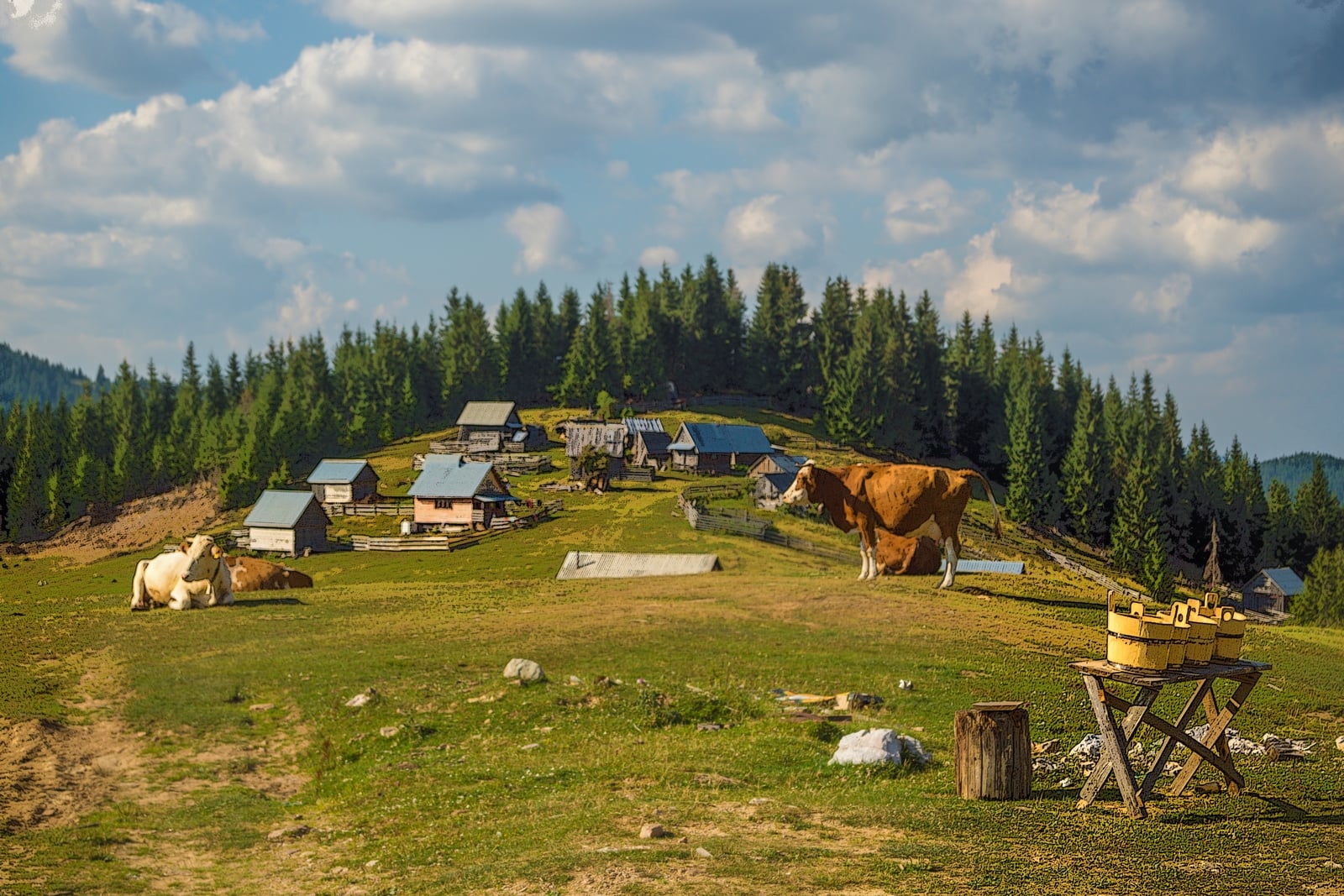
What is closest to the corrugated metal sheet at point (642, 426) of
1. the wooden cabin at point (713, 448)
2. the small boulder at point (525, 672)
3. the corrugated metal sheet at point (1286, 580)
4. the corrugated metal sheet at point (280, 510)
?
the wooden cabin at point (713, 448)

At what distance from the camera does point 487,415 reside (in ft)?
396

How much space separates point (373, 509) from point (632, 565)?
47.7m

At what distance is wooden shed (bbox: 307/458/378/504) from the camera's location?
3647 inches

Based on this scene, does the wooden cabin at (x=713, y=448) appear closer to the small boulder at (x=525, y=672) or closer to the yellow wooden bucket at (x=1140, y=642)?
the small boulder at (x=525, y=672)

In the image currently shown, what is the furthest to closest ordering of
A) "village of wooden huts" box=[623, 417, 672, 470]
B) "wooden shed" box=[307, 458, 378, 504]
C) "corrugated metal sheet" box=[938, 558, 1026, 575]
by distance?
1. "village of wooden huts" box=[623, 417, 672, 470]
2. "wooden shed" box=[307, 458, 378, 504]
3. "corrugated metal sheet" box=[938, 558, 1026, 575]

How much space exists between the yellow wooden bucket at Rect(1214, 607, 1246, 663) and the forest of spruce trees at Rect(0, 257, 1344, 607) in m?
90.1

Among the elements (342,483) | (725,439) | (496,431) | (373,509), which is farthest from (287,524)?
(496,431)

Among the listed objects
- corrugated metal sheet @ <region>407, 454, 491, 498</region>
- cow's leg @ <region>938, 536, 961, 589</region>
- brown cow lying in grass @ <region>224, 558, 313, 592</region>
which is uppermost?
Answer: corrugated metal sheet @ <region>407, 454, 491, 498</region>

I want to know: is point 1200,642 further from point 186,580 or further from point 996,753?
point 186,580

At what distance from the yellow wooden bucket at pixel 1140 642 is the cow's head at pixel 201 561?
30.4m

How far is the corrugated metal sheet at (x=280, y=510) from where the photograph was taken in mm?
75625

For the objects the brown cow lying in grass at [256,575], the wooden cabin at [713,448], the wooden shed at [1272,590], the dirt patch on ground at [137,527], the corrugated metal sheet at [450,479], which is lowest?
the wooden shed at [1272,590]

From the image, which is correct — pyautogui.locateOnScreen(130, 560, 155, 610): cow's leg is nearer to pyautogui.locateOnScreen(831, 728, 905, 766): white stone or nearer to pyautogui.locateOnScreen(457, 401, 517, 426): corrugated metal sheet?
pyautogui.locateOnScreen(831, 728, 905, 766): white stone

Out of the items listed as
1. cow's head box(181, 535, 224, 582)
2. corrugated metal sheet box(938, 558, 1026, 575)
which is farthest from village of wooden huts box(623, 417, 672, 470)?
cow's head box(181, 535, 224, 582)
